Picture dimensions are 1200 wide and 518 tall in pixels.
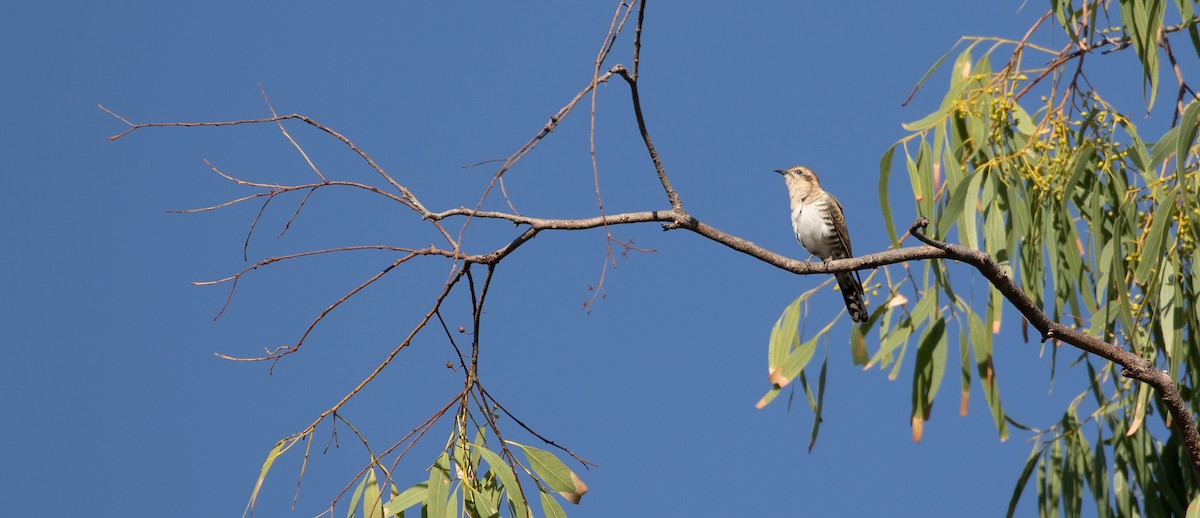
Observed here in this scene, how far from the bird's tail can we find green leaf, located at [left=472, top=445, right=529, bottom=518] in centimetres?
176

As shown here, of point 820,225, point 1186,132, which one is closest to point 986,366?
point 1186,132

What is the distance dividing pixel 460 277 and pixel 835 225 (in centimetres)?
A: 279

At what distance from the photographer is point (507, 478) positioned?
3578mm

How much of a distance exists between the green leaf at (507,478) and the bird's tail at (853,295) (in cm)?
176

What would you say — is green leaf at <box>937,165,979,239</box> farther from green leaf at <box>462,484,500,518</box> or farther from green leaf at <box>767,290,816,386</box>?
green leaf at <box>462,484,500,518</box>

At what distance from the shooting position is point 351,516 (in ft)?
12.1

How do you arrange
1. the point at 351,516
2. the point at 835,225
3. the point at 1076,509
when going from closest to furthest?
the point at 351,516 < the point at 1076,509 < the point at 835,225

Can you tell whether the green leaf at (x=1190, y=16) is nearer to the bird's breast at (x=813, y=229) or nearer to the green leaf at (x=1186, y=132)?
the green leaf at (x=1186, y=132)

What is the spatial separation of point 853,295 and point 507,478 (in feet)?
6.44

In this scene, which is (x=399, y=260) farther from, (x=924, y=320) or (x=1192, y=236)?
(x=1192, y=236)

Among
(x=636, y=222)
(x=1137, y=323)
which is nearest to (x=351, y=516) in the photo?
(x=636, y=222)

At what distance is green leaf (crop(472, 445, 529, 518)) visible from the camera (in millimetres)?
3531

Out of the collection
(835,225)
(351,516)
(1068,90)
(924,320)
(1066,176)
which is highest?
(835,225)

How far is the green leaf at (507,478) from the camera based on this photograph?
353 centimetres
